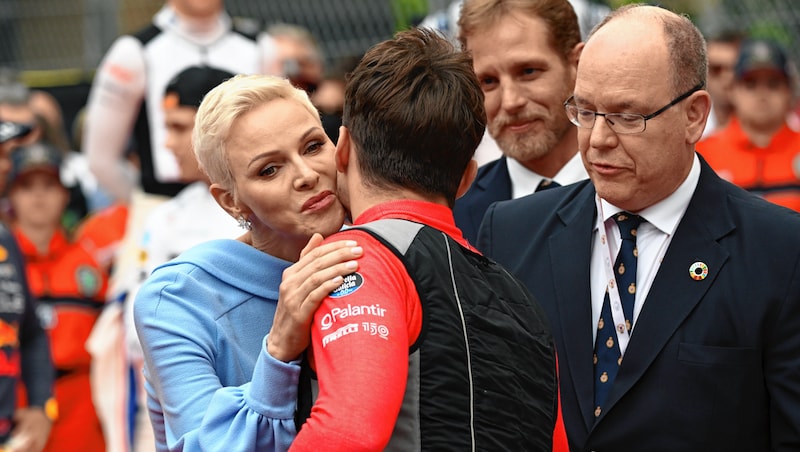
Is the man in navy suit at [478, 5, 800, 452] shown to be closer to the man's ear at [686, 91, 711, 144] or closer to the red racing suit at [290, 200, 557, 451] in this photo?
the man's ear at [686, 91, 711, 144]

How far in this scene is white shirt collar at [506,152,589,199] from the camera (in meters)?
3.99

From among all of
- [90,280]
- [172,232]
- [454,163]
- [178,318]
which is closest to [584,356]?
[454,163]

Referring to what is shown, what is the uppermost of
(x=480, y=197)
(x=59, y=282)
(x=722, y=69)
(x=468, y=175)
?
(x=468, y=175)

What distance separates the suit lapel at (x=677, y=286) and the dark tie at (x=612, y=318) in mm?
57

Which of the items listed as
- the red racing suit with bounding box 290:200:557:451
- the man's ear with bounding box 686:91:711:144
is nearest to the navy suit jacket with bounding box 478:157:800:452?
the man's ear with bounding box 686:91:711:144

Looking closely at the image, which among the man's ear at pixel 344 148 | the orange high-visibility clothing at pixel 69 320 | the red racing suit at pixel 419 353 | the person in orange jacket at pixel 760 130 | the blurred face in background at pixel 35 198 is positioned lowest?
the orange high-visibility clothing at pixel 69 320

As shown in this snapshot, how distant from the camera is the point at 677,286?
309 cm

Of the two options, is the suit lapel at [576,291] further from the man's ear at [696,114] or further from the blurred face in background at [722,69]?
the blurred face in background at [722,69]

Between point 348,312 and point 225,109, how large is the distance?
0.80 meters

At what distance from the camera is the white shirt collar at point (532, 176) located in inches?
157

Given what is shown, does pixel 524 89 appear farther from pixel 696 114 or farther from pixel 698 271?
pixel 698 271

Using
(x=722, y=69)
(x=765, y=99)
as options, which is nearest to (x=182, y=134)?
(x=765, y=99)

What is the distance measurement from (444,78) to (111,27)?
7.55m

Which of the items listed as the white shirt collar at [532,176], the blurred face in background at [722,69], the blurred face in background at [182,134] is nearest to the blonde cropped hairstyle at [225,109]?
the white shirt collar at [532,176]
